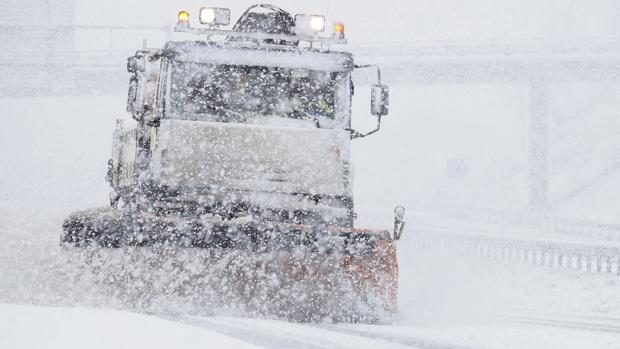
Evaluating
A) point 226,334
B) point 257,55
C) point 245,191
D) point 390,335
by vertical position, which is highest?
point 257,55

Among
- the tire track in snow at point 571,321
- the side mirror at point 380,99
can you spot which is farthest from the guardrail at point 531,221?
the side mirror at point 380,99

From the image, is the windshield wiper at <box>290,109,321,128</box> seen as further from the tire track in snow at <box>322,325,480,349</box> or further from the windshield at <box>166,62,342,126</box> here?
the tire track in snow at <box>322,325,480,349</box>

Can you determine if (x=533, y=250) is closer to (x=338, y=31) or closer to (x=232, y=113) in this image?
(x=338, y=31)

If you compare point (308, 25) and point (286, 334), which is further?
point (308, 25)

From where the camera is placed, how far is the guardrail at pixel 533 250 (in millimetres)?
18578

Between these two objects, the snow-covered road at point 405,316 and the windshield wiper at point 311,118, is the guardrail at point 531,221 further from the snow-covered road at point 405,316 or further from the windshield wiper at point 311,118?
the windshield wiper at point 311,118

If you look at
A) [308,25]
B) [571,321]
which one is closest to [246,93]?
[308,25]

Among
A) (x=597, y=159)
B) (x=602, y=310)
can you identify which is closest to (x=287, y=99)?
(x=602, y=310)

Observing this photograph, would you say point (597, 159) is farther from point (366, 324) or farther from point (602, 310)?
point (366, 324)

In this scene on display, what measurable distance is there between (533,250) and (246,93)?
12.1 meters

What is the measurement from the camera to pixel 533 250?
21.1 meters

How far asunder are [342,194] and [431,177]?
6584cm

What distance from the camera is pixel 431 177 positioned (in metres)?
75.7

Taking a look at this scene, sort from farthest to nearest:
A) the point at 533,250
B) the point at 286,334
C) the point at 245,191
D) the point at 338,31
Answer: the point at 533,250
the point at 338,31
the point at 245,191
the point at 286,334
